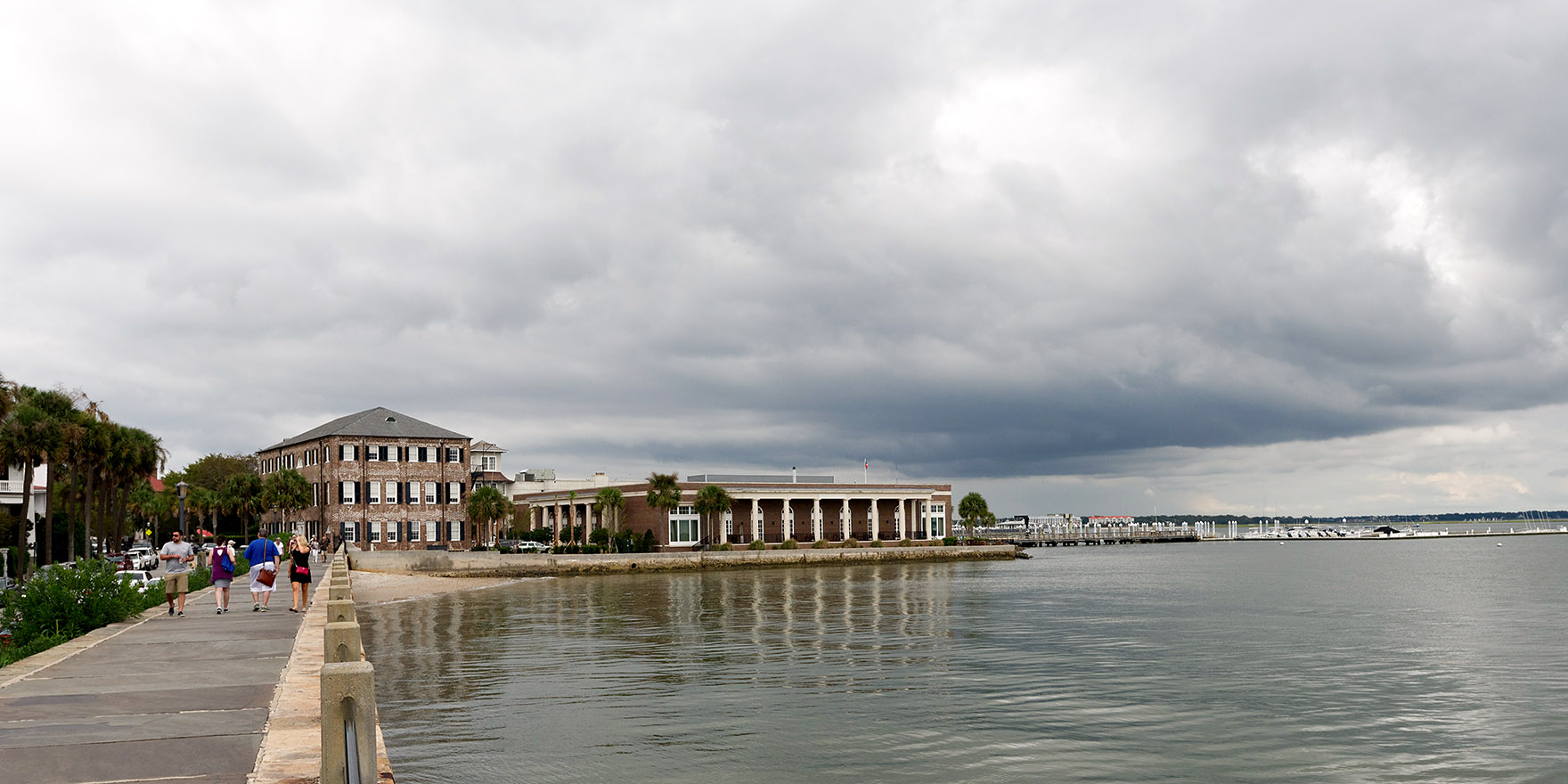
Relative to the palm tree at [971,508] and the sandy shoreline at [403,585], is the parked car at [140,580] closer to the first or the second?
the sandy shoreline at [403,585]

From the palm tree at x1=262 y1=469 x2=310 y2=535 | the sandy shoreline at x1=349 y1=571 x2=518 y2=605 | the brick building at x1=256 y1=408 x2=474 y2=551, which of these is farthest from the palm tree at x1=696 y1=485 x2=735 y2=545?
the palm tree at x1=262 y1=469 x2=310 y2=535

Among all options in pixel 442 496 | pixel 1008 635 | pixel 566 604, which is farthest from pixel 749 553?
pixel 1008 635

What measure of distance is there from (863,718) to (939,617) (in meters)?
25.4

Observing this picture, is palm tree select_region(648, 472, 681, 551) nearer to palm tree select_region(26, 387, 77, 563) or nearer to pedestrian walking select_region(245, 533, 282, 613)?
palm tree select_region(26, 387, 77, 563)

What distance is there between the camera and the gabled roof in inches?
4323

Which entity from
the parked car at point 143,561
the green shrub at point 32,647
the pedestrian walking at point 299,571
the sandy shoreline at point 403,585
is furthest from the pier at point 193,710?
the parked car at point 143,561

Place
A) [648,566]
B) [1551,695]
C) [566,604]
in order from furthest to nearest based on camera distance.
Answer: [648,566]
[566,604]
[1551,695]

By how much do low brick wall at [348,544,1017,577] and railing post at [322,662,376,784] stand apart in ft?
256

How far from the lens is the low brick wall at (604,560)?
85.6 metres

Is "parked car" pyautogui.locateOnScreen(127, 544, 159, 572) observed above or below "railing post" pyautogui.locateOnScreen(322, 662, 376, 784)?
below

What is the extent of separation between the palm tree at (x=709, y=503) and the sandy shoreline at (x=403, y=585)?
27.3 m

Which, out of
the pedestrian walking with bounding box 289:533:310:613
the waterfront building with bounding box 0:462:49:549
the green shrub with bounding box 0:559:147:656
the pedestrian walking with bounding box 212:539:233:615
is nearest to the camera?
the green shrub with bounding box 0:559:147:656

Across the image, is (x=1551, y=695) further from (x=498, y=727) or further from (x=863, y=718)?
(x=498, y=727)

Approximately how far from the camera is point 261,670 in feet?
53.4
